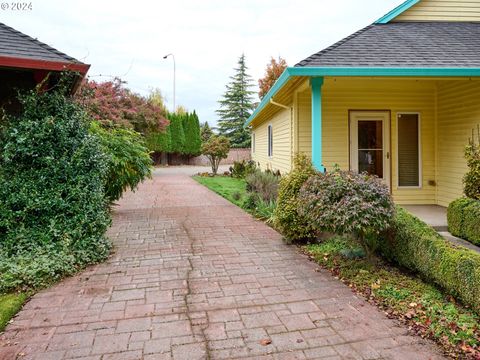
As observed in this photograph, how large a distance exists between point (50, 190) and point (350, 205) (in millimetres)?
3710

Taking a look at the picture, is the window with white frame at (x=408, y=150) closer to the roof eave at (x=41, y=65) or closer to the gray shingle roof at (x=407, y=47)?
the gray shingle roof at (x=407, y=47)

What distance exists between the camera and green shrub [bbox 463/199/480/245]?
17.3 feet

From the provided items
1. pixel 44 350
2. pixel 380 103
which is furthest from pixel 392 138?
pixel 44 350

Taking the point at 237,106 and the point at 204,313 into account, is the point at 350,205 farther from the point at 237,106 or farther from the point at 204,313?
the point at 237,106

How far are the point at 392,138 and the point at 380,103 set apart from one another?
32.5 inches

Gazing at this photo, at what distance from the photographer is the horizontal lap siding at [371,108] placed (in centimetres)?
814

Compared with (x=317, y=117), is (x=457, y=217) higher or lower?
lower

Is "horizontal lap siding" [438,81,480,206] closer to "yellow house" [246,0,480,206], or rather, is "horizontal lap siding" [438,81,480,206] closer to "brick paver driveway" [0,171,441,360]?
"yellow house" [246,0,480,206]

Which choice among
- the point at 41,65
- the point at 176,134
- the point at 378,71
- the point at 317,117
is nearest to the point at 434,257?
the point at 317,117

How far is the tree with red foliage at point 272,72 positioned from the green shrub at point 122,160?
2515 centimetres

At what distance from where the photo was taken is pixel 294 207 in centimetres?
568

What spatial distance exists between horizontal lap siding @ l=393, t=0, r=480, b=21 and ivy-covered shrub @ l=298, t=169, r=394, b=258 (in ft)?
21.1

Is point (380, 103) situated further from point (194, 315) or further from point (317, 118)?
point (194, 315)

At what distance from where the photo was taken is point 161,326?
309cm
